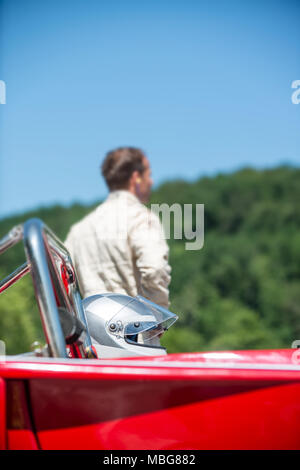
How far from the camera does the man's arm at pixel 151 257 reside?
2.15m

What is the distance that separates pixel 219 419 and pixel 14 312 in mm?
27967

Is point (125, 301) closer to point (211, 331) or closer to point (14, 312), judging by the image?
point (14, 312)

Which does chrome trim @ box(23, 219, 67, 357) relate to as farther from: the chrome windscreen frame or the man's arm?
the man's arm

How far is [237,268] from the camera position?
130 feet

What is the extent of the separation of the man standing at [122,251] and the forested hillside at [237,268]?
27223 millimetres

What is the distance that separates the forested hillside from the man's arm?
2733 centimetres

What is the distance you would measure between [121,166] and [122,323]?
3.18 feet

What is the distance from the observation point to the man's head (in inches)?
93.8

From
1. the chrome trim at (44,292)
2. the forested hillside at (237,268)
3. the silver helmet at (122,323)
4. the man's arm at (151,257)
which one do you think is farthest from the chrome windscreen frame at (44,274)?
the forested hillside at (237,268)

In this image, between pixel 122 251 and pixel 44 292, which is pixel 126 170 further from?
pixel 44 292

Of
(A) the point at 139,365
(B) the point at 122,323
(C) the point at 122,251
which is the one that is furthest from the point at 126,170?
(A) the point at 139,365

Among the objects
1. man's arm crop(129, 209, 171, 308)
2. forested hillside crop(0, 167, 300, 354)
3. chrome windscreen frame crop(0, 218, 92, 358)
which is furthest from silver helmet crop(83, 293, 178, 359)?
forested hillside crop(0, 167, 300, 354)

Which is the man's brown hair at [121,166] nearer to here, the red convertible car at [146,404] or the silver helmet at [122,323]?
the silver helmet at [122,323]

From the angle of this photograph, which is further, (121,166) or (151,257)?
(121,166)
